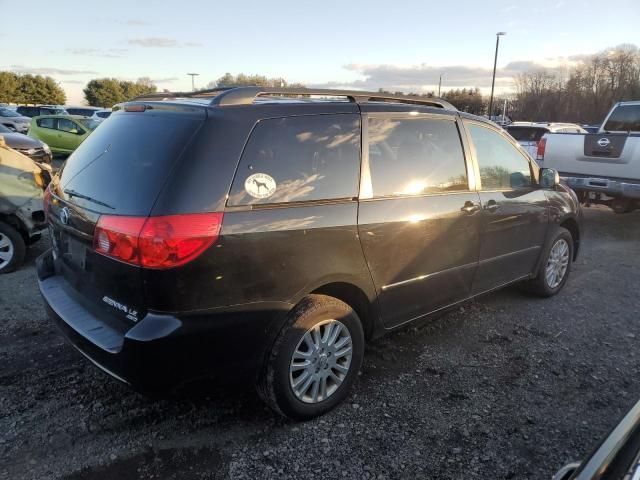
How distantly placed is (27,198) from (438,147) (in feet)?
14.4

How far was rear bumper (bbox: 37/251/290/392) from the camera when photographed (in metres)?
2.29

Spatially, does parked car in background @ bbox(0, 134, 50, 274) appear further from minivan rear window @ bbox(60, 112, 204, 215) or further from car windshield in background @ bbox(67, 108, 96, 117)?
car windshield in background @ bbox(67, 108, 96, 117)

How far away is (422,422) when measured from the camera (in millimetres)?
2918

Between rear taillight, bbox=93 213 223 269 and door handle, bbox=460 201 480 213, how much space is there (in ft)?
6.47

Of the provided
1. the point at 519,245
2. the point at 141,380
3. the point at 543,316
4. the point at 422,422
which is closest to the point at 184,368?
the point at 141,380

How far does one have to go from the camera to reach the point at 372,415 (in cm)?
298

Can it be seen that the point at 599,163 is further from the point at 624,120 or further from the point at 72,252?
the point at 72,252

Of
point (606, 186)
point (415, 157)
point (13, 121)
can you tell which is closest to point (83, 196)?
point (415, 157)

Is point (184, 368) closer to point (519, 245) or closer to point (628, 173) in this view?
point (519, 245)

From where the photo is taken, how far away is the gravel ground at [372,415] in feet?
8.32

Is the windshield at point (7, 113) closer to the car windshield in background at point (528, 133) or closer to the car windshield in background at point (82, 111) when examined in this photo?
the car windshield in background at point (82, 111)

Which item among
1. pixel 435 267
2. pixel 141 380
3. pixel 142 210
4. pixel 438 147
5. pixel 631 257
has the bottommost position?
pixel 631 257

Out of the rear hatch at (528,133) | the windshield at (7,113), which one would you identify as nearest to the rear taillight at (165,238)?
the rear hatch at (528,133)

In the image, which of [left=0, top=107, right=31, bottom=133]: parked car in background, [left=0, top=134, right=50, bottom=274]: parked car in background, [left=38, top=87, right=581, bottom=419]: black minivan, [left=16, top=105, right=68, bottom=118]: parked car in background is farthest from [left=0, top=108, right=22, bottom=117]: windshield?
[left=38, top=87, right=581, bottom=419]: black minivan
